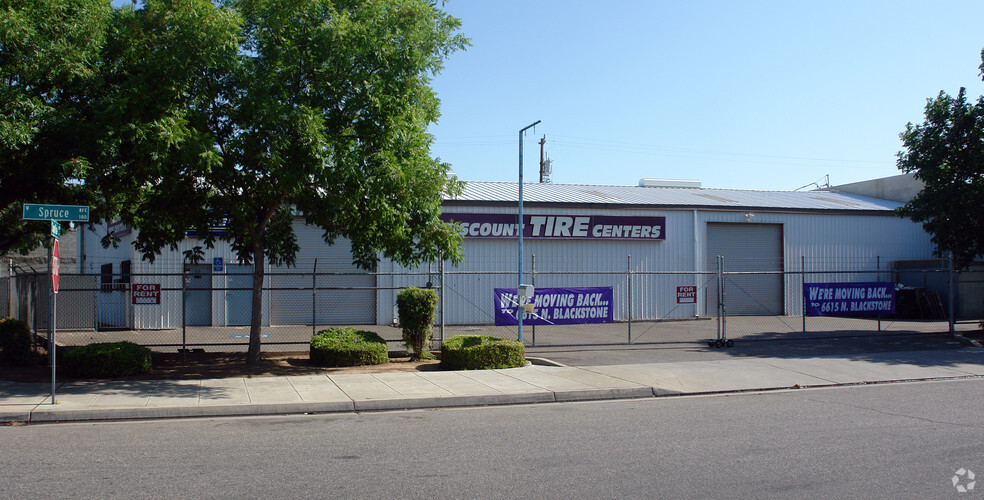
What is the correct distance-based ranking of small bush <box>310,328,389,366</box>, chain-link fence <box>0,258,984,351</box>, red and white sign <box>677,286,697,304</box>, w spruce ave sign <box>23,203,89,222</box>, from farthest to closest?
chain-link fence <box>0,258,984,351</box> < red and white sign <box>677,286,697,304</box> < small bush <box>310,328,389,366</box> < w spruce ave sign <box>23,203,89,222</box>

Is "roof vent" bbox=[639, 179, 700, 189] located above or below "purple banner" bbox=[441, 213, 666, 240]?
above

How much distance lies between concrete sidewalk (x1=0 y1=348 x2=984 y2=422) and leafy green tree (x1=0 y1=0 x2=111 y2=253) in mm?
3568

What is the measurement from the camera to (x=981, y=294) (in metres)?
29.0

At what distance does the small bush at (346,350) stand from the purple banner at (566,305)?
3.79 metres

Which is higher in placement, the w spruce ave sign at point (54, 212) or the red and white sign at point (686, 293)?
the w spruce ave sign at point (54, 212)

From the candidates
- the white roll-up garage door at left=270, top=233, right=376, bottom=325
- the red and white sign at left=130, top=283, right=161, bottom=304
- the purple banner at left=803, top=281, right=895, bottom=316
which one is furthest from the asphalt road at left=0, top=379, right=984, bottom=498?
the white roll-up garage door at left=270, top=233, right=376, bottom=325

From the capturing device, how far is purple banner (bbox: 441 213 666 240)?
25.4 meters

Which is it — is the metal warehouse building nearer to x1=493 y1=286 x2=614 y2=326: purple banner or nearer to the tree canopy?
x1=493 y1=286 x2=614 y2=326: purple banner

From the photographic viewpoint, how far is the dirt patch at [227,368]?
12.7m

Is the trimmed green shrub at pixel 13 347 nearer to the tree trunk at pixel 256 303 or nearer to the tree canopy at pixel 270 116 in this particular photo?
the tree canopy at pixel 270 116

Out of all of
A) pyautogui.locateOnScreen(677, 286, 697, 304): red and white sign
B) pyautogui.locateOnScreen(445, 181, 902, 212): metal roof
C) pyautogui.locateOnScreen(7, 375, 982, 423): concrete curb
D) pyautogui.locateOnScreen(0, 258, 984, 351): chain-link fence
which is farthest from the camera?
pyautogui.locateOnScreen(445, 181, 902, 212): metal roof

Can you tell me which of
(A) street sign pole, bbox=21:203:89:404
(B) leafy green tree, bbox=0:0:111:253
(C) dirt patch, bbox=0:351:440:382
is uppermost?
(B) leafy green tree, bbox=0:0:111:253

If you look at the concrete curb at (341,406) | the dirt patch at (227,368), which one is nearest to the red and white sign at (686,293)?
the concrete curb at (341,406)

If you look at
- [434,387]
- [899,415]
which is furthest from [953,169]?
[434,387]
